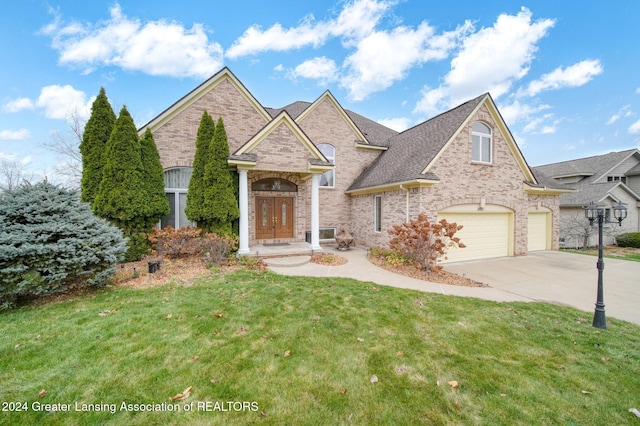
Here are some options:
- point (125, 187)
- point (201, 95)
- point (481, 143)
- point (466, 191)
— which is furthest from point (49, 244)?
point (481, 143)

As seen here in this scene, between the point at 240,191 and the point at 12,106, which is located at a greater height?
the point at 12,106

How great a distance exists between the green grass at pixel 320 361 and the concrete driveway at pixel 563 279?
1.25 metres

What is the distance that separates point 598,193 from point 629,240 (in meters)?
3.66

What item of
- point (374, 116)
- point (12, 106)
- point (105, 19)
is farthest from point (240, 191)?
point (12, 106)

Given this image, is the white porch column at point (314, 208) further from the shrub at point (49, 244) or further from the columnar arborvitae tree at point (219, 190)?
the shrub at point (49, 244)

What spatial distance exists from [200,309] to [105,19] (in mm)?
12860

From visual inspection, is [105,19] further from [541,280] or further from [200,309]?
[541,280]

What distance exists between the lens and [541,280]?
27.2 feet

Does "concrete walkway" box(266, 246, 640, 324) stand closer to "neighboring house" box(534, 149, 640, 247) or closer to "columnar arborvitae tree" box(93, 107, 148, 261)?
"columnar arborvitae tree" box(93, 107, 148, 261)

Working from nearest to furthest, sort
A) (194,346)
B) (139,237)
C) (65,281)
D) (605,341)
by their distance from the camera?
(194,346) → (605,341) → (65,281) → (139,237)

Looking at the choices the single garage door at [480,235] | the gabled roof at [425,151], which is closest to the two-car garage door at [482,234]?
A: the single garage door at [480,235]

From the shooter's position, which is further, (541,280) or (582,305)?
(541,280)

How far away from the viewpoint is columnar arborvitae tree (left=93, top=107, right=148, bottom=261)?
9.12m

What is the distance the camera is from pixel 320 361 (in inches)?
140
